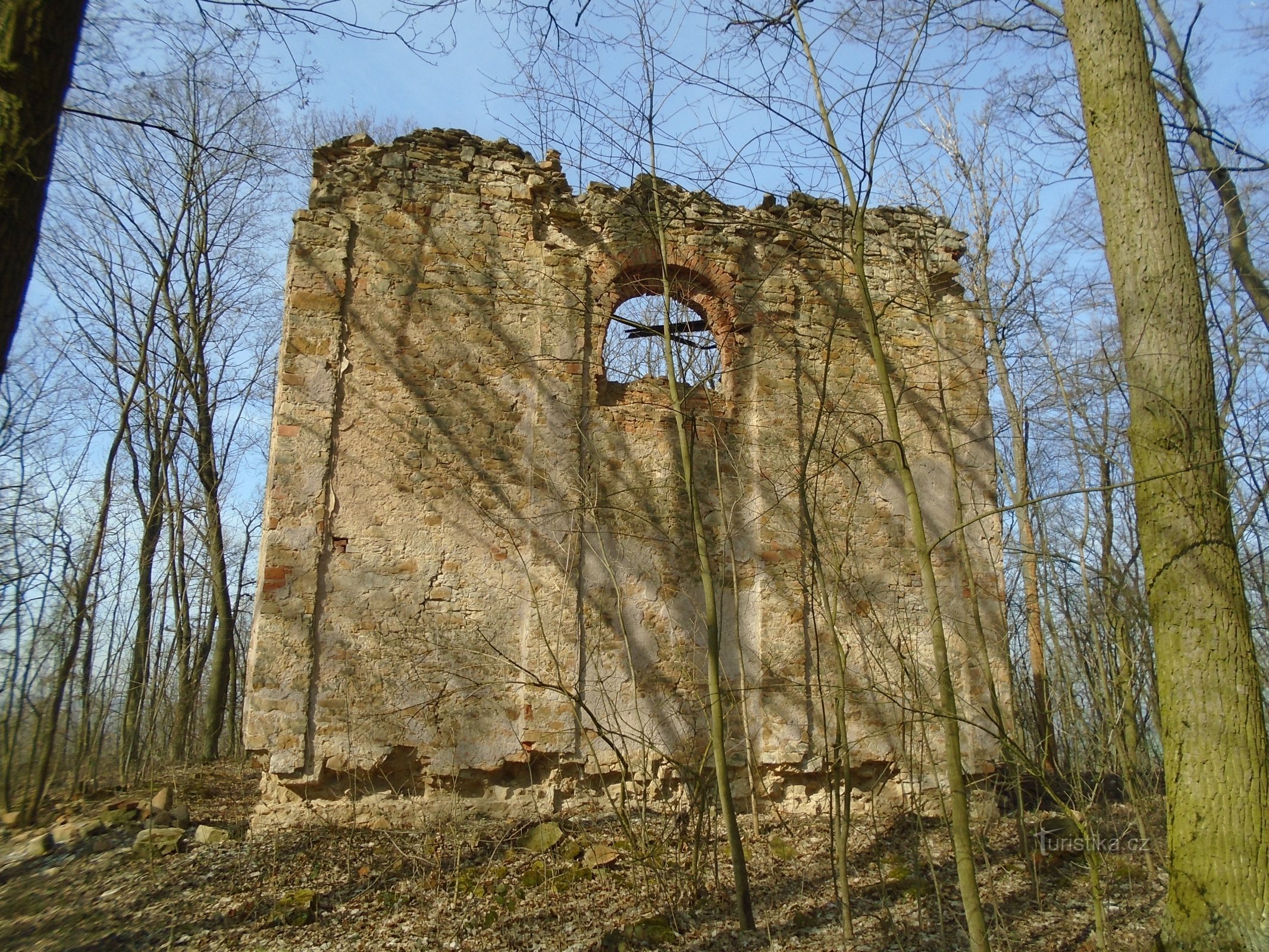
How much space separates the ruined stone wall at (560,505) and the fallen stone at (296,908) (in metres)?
0.88

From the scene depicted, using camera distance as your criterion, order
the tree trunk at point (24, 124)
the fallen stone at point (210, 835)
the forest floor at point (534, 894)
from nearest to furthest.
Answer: the tree trunk at point (24, 124) → the forest floor at point (534, 894) → the fallen stone at point (210, 835)

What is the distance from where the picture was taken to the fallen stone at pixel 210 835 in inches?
242

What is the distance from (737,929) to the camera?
4914mm

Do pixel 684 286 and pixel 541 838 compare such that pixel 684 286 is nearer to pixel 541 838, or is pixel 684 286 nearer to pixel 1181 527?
Answer: pixel 1181 527

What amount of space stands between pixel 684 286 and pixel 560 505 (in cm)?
232

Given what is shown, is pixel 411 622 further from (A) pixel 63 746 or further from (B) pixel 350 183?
(A) pixel 63 746

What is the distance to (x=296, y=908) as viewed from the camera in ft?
16.4

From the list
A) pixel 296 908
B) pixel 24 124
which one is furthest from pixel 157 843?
pixel 24 124

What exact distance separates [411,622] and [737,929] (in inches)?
122

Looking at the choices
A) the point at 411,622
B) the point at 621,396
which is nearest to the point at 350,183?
the point at 621,396

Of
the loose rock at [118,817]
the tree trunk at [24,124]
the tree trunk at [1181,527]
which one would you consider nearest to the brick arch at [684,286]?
the tree trunk at [1181,527]

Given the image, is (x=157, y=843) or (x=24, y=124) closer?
(x=24, y=124)

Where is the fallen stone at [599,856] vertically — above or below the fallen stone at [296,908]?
above

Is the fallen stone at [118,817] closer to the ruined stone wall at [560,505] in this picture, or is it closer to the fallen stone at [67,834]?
the fallen stone at [67,834]
